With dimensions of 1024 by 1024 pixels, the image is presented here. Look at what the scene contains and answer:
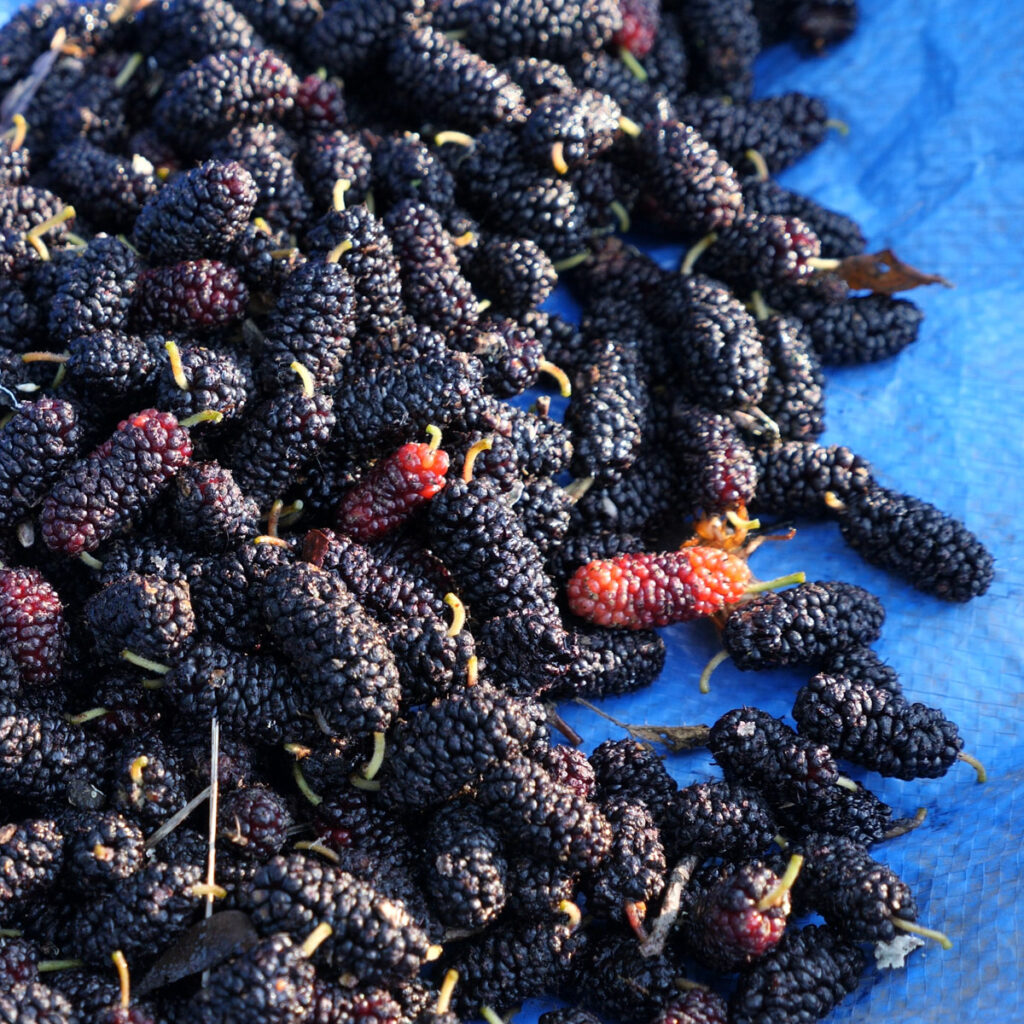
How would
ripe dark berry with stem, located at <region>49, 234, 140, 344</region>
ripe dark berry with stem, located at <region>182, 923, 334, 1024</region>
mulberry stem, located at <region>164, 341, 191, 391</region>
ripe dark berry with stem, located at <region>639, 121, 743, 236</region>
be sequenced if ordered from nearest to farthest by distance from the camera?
ripe dark berry with stem, located at <region>182, 923, 334, 1024</region> < mulberry stem, located at <region>164, 341, 191, 391</region> < ripe dark berry with stem, located at <region>49, 234, 140, 344</region> < ripe dark berry with stem, located at <region>639, 121, 743, 236</region>

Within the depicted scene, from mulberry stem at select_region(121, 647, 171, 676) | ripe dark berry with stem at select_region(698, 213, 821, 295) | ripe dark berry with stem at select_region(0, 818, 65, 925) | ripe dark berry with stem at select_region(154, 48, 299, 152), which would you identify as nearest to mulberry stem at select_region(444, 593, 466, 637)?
mulberry stem at select_region(121, 647, 171, 676)

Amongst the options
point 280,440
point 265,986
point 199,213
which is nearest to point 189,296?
point 199,213

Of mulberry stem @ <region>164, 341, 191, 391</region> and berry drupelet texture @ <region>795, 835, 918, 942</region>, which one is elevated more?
mulberry stem @ <region>164, 341, 191, 391</region>

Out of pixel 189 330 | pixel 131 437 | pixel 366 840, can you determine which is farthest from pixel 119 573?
pixel 366 840

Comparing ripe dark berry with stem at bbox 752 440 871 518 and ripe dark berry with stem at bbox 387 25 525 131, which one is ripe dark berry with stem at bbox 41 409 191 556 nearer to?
ripe dark berry with stem at bbox 387 25 525 131

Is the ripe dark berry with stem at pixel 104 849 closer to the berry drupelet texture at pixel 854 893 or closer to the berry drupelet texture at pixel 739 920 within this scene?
the berry drupelet texture at pixel 739 920

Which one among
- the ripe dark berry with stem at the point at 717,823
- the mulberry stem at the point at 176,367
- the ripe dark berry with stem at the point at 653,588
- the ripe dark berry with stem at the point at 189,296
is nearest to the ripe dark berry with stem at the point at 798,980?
the ripe dark berry with stem at the point at 717,823

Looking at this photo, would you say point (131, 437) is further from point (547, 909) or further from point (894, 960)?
point (894, 960)
